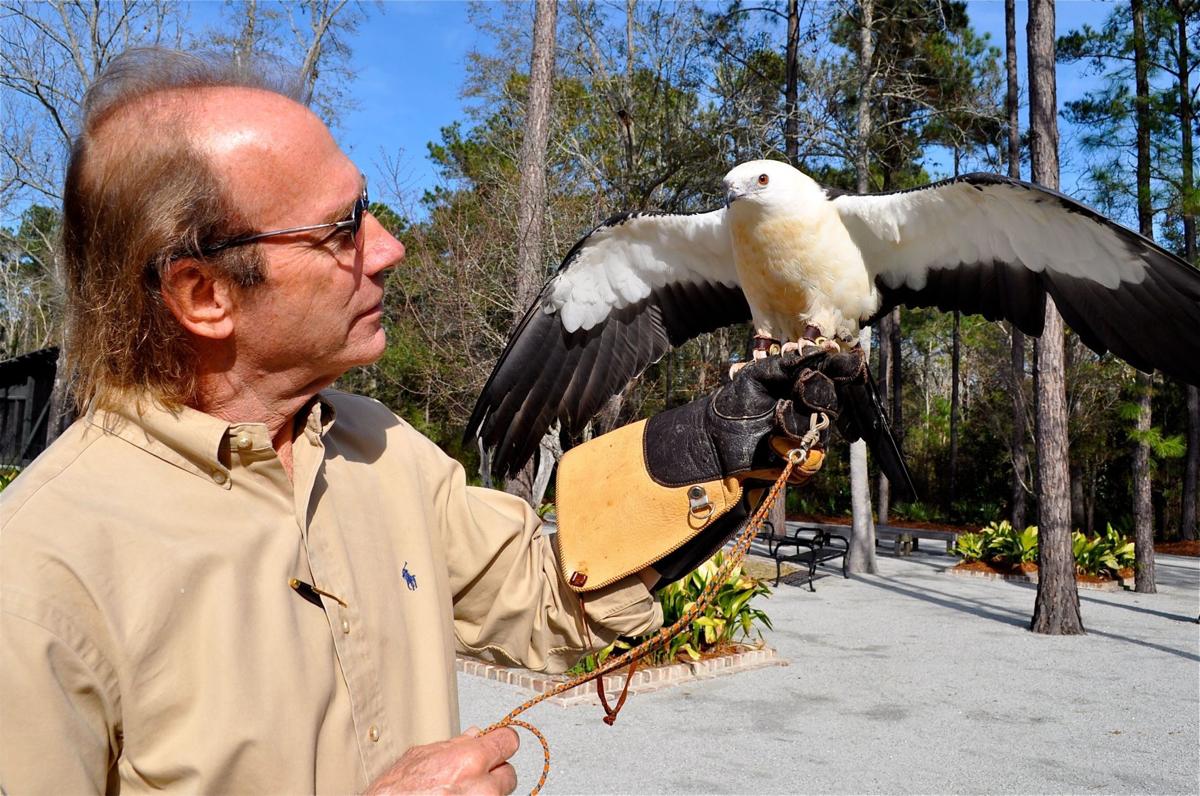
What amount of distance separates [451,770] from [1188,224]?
611 inches

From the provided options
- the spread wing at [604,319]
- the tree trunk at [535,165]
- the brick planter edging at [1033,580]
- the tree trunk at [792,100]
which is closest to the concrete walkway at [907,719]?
the spread wing at [604,319]

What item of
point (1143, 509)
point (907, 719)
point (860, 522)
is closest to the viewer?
point (907, 719)

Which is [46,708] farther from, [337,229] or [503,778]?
[337,229]

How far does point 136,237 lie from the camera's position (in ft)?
4.28

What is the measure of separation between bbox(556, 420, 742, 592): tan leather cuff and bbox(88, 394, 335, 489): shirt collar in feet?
2.39

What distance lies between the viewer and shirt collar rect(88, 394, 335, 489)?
1.26 meters

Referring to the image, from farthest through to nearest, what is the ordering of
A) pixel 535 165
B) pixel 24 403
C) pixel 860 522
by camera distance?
pixel 24 403 → pixel 860 522 → pixel 535 165

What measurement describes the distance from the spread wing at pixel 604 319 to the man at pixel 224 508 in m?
2.00

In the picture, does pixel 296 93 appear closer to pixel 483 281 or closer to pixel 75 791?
pixel 75 791

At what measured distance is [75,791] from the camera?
1.03 m

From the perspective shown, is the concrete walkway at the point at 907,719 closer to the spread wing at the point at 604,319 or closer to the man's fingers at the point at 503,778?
the spread wing at the point at 604,319

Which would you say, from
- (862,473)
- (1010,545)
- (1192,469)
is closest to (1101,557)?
(1010,545)

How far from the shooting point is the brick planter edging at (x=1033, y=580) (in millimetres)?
12578

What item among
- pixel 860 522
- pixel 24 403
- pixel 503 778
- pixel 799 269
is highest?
pixel 24 403
